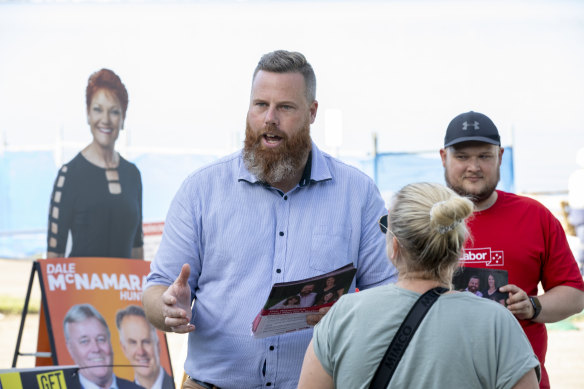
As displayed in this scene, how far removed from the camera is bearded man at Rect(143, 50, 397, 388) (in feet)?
6.97

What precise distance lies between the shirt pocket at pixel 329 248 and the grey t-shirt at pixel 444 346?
2.17ft

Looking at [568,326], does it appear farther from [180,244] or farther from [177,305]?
[177,305]

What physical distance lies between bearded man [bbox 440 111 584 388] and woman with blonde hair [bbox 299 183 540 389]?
89 cm

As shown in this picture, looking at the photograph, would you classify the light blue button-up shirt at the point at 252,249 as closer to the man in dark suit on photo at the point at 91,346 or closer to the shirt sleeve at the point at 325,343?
the shirt sleeve at the point at 325,343

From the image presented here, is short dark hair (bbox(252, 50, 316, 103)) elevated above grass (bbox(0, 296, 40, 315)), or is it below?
above

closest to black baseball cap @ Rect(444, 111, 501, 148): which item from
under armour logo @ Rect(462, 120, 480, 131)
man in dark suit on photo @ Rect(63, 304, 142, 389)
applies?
under armour logo @ Rect(462, 120, 480, 131)

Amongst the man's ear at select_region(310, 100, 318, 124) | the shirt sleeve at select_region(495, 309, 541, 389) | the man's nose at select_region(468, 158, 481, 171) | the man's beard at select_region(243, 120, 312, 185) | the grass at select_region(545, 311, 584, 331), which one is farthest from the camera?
→ the grass at select_region(545, 311, 584, 331)

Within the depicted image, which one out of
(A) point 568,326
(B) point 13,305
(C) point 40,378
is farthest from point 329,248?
(B) point 13,305

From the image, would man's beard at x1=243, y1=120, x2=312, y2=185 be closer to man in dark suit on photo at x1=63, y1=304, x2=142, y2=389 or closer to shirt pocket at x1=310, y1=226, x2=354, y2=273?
shirt pocket at x1=310, y1=226, x2=354, y2=273

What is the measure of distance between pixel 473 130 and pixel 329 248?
0.79m

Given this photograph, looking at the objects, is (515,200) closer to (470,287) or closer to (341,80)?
(470,287)

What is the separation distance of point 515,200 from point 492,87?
32.9 ft

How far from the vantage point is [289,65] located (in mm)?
2277

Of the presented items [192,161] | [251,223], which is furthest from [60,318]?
[192,161]
